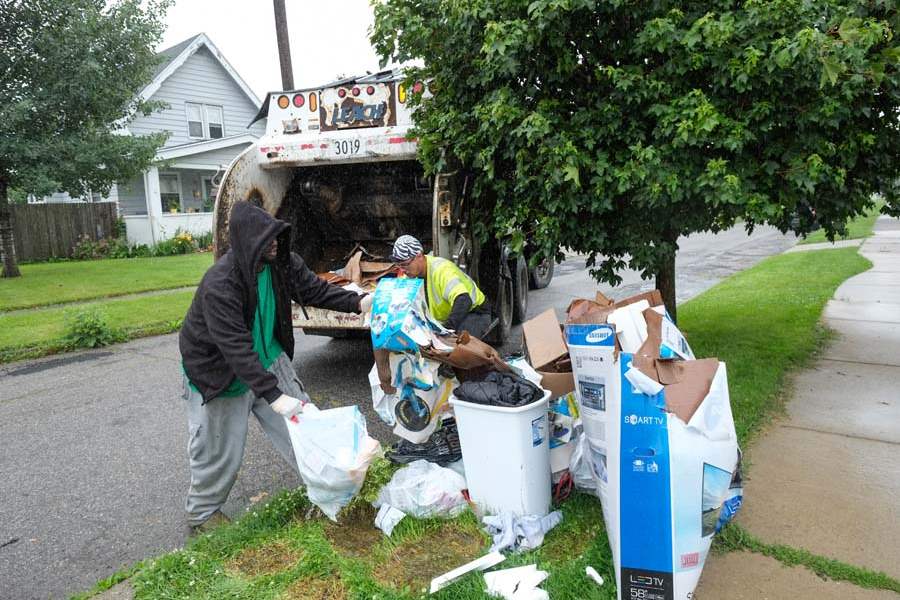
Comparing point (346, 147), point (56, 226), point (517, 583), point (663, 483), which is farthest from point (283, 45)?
point (663, 483)

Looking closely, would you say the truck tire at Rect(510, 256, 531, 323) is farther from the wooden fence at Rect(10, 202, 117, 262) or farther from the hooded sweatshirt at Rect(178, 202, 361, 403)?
the wooden fence at Rect(10, 202, 117, 262)

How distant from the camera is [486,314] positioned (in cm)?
493

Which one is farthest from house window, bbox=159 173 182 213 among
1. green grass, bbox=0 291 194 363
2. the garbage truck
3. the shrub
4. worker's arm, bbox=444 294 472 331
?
worker's arm, bbox=444 294 472 331

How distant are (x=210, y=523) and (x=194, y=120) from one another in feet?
65.1

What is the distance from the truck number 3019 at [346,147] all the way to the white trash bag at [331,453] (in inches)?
123

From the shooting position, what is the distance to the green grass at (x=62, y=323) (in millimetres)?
7016

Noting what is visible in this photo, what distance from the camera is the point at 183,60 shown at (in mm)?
19344

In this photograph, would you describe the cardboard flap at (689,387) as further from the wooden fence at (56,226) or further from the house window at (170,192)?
the house window at (170,192)

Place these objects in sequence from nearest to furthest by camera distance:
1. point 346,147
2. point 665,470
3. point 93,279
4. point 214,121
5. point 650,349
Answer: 1. point 665,470
2. point 650,349
3. point 346,147
4. point 93,279
5. point 214,121

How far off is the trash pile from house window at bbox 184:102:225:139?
19.5 metres

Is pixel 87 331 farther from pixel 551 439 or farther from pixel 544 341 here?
pixel 551 439

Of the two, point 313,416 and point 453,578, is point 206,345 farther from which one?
point 453,578

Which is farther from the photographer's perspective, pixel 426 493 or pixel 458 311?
pixel 458 311

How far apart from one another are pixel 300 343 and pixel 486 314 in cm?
290
